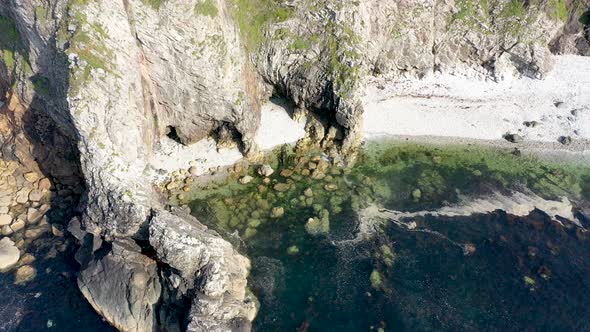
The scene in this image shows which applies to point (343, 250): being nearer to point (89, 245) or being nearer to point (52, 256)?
point (89, 245)

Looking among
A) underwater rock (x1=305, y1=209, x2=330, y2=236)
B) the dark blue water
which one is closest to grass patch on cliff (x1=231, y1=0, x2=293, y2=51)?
underwater rock (x1=305, y1=209, x2=330, y2=236)

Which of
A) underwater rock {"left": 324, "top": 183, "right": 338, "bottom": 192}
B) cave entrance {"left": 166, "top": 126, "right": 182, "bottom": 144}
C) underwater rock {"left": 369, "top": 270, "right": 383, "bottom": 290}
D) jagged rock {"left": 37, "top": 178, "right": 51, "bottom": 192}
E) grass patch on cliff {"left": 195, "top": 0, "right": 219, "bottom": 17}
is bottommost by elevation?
underwater rock {"left": 369, "top": 270, "right": 383, "bottom": 290}

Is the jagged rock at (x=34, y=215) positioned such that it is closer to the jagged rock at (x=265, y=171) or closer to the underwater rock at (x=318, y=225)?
the jagged rock at (x=265, y=171)

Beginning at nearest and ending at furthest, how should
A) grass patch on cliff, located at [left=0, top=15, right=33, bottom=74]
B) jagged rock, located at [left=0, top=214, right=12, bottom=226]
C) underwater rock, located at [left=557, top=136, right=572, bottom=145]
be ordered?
1. grass patch on cliff, located at [left=0, top=15, right=33, bottom=74]
2. jagged rock, located at [left=0, top=214, right=12, bottom=226]
3. underwater rock, located at [left=557, top=136, right=572, bottom=145]

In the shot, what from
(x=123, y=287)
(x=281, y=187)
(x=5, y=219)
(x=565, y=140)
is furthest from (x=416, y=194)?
(x=5, y=219)

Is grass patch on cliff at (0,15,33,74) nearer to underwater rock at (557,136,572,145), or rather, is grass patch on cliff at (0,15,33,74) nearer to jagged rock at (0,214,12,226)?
jagged rock at (0,214,12,226)

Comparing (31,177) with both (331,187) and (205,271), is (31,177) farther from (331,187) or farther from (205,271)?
(331,187)

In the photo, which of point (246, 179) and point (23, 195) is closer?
point (23, 195)
